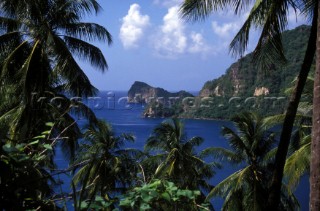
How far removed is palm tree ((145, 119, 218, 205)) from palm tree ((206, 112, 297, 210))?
1102 millimetres

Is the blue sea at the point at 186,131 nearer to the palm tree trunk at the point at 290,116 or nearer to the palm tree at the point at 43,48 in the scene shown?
the palm tree at the point at 43,48

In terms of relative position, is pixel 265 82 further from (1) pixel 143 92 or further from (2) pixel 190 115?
(1) pixel 143 92

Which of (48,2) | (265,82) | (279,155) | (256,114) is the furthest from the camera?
(265,82)

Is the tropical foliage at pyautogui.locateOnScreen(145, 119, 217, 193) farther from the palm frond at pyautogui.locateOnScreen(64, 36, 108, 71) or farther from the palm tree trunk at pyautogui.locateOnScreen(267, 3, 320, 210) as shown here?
the palm tree trunk at pyautogui.locateOnScreen(267, 3, 320, 210)

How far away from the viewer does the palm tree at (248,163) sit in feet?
38.7

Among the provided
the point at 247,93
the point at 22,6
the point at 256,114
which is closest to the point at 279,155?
the point at 22,6

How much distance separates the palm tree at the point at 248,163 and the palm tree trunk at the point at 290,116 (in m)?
6.43

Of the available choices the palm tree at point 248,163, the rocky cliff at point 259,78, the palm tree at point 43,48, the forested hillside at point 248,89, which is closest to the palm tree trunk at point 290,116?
the palm tree at point 43,48

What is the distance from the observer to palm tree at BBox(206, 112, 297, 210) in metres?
11.8

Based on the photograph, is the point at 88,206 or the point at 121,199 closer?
the point at 88,206

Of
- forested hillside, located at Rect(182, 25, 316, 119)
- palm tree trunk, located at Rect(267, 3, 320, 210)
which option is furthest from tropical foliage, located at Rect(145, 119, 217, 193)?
forested hillside, located at Rect(182, 25, 316, 119)

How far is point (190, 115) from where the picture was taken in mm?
80125

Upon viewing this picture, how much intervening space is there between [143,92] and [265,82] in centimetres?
4947

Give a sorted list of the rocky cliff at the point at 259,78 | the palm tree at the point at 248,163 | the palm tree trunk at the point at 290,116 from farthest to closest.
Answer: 1. the rocky cliff at the point at 259,78
2. the palm tree at the point at 248,163
3. the palm tree trunk at the point at 290,116
